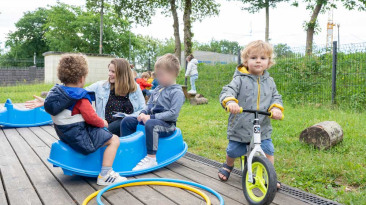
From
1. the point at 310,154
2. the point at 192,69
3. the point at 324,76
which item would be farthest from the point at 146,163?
the point at 192,69

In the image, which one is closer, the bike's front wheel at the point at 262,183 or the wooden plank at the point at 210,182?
the bike's front wheel at the point at 262,183

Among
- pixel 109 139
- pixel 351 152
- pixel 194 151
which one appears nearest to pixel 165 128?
pixel 109 139

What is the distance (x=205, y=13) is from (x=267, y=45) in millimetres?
18291

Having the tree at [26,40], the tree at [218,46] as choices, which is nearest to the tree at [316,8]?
the tree at [26,40]

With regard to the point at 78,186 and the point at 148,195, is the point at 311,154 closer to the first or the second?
the point at 148,195

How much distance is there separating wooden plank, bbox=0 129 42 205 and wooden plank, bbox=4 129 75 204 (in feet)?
0.16

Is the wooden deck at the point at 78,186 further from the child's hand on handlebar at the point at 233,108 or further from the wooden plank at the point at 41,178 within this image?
the child's hand on handlebar at the point at 233,108

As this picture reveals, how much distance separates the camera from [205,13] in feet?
66.6

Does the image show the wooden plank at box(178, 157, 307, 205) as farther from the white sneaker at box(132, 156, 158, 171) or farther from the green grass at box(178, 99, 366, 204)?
the white sneaker at box(132, 156, 158, 171)

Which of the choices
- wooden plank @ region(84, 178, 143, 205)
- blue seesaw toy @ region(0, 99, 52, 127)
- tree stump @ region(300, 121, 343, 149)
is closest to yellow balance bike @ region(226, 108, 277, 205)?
wooden plank @ region(84, 178, 143, 205)

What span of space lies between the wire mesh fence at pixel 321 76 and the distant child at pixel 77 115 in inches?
253

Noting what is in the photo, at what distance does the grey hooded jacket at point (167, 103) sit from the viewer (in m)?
3.21

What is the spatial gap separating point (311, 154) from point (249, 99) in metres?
1.47

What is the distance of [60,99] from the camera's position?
102 inches
